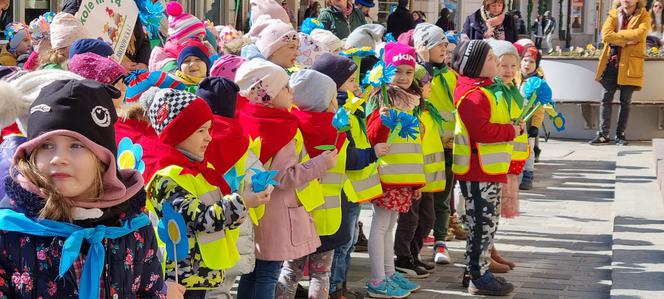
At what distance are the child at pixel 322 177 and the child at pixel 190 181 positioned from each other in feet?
4.25

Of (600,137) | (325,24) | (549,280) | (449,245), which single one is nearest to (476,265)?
(549,280)

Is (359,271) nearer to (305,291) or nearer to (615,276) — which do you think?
(305,291)

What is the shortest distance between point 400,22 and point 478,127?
8.89m

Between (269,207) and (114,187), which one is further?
(269,207)

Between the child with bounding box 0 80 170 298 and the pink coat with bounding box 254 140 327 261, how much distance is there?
2.18 m

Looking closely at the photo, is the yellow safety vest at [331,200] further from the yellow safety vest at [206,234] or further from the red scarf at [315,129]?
the yellow safety vest at [206,234]

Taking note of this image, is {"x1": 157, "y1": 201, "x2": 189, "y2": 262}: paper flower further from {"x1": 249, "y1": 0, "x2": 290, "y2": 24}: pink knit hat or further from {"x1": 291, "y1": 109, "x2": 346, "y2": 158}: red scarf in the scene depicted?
{"x1": 249, "y1": 0, "x2": 290, "y2": 24}: pink knit hat

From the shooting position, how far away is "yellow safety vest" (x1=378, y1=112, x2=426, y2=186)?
6953 mm

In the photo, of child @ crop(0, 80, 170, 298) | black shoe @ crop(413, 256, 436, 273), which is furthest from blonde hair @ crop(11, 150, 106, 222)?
black shoe @ crop(413, 256, 436, 273)

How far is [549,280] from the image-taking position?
7613 mm

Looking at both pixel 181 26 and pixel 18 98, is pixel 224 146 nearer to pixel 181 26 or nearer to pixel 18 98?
pixel 18 98

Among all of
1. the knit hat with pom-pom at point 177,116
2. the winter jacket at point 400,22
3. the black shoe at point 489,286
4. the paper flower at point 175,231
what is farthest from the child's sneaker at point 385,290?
the winter jacket at point 400,22

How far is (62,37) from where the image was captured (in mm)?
6375

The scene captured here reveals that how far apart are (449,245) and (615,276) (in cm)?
178
